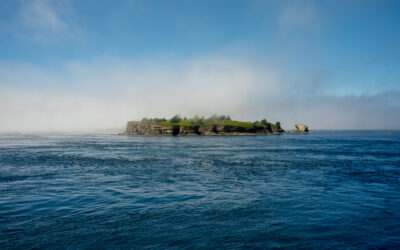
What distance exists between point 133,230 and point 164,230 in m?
1.89

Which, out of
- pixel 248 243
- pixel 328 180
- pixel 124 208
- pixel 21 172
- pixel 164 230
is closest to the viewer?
pixel 248 243

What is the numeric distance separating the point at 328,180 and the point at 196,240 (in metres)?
22.5

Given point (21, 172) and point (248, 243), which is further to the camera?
point (21, 172)

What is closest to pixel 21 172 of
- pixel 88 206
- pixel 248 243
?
pixel 88 206

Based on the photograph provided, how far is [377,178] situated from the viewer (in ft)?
102

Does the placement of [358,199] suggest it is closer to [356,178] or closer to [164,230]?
[356,178]

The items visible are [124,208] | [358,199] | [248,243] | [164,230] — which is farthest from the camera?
[358,199]

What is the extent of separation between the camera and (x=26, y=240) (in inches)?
544

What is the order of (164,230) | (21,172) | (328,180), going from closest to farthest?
(164,230)
(328,180)
(21,172)

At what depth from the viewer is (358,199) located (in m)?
21.9

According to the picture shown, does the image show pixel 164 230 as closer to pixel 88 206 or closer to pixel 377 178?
pixel 88 206

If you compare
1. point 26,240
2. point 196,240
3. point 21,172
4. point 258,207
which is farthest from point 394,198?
point 21,172

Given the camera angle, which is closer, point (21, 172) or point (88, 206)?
point (88, 206)

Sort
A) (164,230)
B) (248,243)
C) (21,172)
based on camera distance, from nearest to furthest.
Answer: (248,243), (164,230), (21,172)
